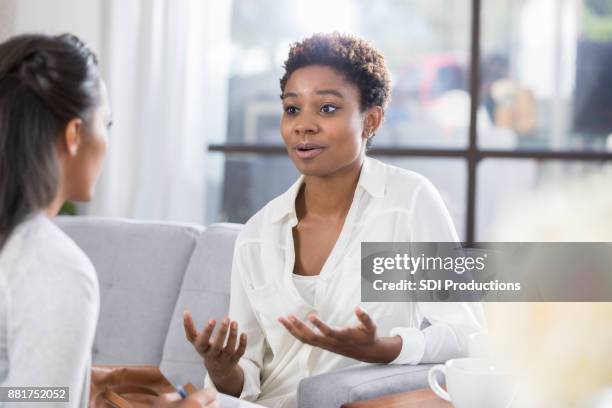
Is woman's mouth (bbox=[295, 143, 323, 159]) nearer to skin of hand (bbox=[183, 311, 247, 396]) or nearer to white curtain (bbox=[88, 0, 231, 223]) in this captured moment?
skin of hand (bbox=[183, 311, 247, 396])

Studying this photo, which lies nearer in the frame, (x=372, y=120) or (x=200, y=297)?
(x=372, y=120)

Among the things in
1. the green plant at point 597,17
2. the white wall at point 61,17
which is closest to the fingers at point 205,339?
the white wall at point 61,17

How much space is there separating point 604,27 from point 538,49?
29 cm

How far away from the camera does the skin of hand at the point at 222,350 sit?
1.25 m

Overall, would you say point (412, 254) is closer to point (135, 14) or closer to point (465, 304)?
point (465, 304)

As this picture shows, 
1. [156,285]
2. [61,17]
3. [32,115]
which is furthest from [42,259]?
[61,17]

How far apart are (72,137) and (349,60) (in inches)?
32.0

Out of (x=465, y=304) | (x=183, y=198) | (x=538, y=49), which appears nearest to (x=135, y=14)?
(x=183, y=198)

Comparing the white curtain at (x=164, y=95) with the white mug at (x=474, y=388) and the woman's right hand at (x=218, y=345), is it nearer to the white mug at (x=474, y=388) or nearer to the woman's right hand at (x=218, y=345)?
the woman's right hand at (x=218, y=345)

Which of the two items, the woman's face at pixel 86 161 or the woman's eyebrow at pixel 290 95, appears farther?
the woman's eyebrow at pixel 290 95

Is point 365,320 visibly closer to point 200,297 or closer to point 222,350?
point 222,350

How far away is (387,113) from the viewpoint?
3479 mm

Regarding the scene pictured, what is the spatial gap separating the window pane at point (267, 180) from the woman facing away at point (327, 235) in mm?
1759

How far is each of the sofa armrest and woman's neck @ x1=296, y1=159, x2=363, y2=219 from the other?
390 mm
